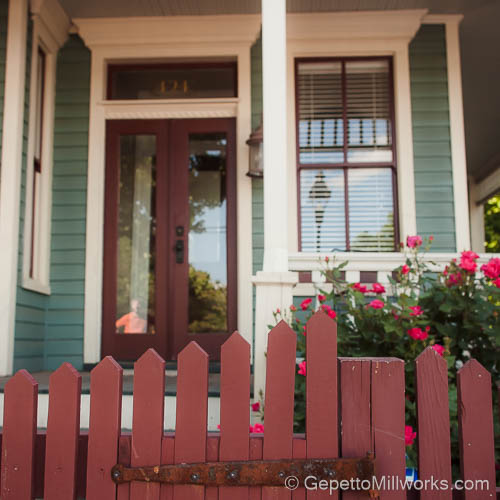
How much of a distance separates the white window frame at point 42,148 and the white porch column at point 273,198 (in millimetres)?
2117

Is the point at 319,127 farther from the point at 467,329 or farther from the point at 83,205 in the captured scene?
the point at 467,329

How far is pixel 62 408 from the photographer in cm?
143

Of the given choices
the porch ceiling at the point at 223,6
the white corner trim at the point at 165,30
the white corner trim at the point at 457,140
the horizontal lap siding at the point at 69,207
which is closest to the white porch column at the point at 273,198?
the porch ceiling at the point at 223,6

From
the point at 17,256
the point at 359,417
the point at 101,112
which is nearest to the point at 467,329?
the point at 359,417

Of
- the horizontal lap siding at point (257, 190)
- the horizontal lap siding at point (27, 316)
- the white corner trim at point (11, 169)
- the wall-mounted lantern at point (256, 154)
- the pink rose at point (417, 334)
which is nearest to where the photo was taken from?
the pink rose at point (417, 334)

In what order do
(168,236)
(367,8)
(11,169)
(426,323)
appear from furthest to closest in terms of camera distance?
(168,236), (367,8), (11,169), (426,323)

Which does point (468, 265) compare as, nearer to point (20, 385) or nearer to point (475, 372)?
point (475, 372)

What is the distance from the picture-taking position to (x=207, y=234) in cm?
495

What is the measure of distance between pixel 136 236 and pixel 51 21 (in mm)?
1920

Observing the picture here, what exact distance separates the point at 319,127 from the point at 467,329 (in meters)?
2.59

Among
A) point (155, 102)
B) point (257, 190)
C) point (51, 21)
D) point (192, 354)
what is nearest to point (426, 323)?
point (192, 354)

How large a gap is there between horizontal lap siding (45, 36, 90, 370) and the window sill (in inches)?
4.1

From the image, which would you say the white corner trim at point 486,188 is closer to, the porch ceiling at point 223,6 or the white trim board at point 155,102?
the porch ceiling at point 223,6

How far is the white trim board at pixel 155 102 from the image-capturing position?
475cm
